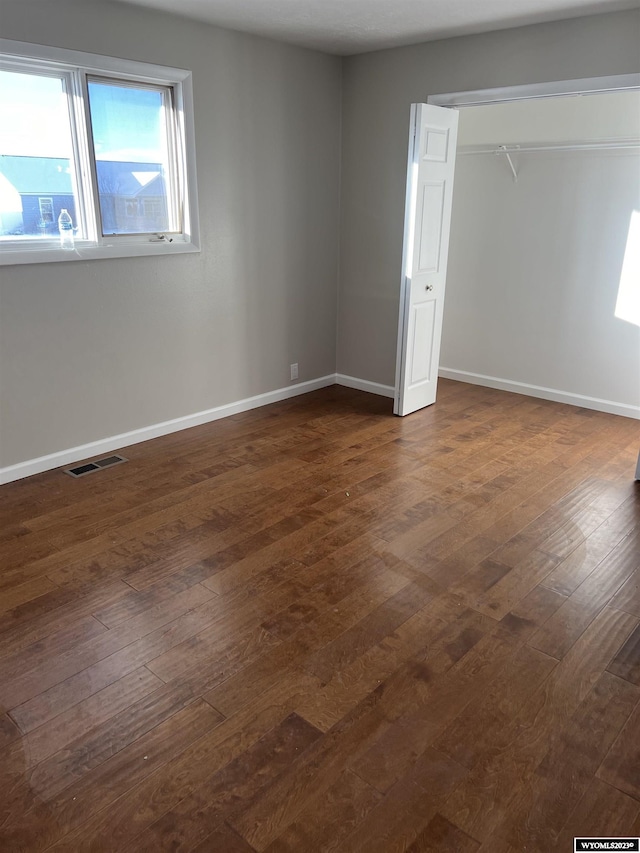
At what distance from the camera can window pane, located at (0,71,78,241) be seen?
10.5 feet

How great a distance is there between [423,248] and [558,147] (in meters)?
1.38

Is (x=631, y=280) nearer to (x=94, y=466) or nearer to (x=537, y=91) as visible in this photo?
(x=537, y=91)

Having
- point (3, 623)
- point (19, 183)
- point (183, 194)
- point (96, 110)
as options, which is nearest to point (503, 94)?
point (183, 194)

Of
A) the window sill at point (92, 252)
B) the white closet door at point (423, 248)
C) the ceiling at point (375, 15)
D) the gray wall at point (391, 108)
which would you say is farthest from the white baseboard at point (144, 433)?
the ceiling at point (375, 15)

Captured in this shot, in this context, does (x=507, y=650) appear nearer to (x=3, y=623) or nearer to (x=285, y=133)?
(x=3, y=623)

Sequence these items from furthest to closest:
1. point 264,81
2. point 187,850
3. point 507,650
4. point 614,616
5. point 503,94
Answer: point 264,81, point 503,94, point 614,616, point 507,650, point 187,850

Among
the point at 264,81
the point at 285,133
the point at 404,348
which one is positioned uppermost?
the point at 264,81

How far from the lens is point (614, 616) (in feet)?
8.14

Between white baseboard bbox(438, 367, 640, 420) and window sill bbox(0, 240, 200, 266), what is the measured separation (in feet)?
8.80

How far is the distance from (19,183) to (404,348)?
2.57 m

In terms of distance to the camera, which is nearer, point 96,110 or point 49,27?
point 49,27

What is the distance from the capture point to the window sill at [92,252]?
3256mm

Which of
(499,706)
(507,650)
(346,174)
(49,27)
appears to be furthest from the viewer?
(346,174)

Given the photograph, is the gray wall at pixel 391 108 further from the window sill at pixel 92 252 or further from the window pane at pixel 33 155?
the window pane at pixel 33 155
